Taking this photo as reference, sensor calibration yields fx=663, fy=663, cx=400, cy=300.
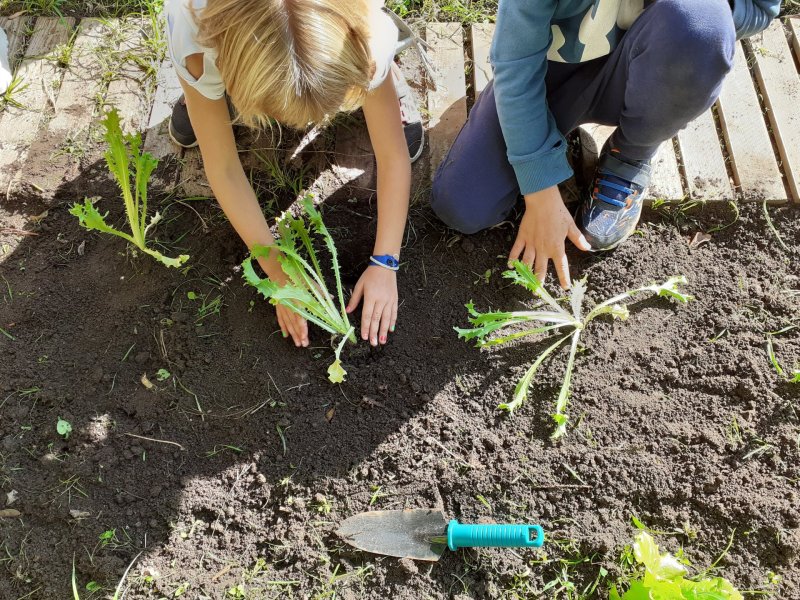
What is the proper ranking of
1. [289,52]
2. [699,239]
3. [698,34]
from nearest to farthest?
[289,52], [698,34], [699,239]

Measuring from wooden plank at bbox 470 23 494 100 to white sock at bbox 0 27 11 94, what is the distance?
5.65ft

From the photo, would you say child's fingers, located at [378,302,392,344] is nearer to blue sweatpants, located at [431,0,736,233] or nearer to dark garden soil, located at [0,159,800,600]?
dark garden soil, located at [0,159,800,600]

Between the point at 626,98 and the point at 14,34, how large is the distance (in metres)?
2.31

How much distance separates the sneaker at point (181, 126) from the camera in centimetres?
224

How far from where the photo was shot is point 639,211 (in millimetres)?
2182

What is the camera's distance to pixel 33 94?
2455mm

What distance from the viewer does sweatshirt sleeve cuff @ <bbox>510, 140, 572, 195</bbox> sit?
1.96 metres

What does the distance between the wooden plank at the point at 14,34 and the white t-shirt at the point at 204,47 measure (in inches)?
45.2

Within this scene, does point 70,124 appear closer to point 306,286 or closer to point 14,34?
point 14,34

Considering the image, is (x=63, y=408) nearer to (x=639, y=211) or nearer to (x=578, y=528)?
(x=578, y=528)

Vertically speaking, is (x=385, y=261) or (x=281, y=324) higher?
(x=385, y=261)

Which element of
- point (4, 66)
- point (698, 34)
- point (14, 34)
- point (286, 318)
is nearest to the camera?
point (698, 34)

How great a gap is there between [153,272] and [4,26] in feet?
4.34

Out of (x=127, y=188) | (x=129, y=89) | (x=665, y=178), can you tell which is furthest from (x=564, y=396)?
(x=129, y=89)
